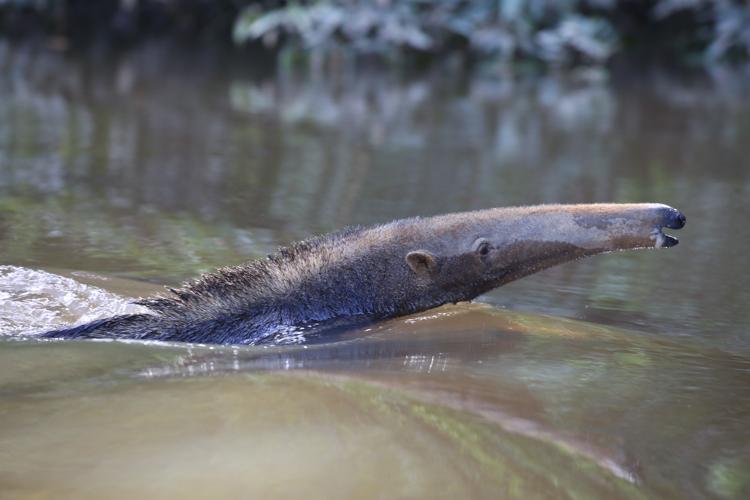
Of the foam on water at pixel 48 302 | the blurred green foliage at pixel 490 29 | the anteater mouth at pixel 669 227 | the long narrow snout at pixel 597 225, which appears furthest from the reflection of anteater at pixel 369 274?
the blurred green foliage at pixel 490 29

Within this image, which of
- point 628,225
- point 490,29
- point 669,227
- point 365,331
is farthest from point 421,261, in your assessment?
point 490,29

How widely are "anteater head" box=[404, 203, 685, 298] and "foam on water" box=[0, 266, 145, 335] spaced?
1.30m

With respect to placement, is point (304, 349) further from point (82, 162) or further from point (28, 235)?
point (82, 162)

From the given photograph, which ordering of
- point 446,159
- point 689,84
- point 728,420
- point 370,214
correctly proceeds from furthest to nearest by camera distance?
point 689,84 < point 446,159 < point 370,214 < point 728,420

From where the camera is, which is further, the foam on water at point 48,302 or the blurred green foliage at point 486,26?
the blurred green foliage at point 486,26

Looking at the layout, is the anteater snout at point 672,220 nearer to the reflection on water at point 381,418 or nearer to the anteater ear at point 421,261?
the reflection on water at point 381,418

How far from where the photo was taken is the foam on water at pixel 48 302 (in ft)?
17.6

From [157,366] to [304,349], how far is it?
25.1 inches

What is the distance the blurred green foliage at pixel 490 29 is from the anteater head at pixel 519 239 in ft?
43.3

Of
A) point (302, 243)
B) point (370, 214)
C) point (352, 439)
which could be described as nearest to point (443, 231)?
point (302, 243)

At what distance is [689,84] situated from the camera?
17094mm

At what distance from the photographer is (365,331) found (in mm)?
5172

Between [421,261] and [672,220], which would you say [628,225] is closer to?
[672,220]

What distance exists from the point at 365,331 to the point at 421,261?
1.24ft
